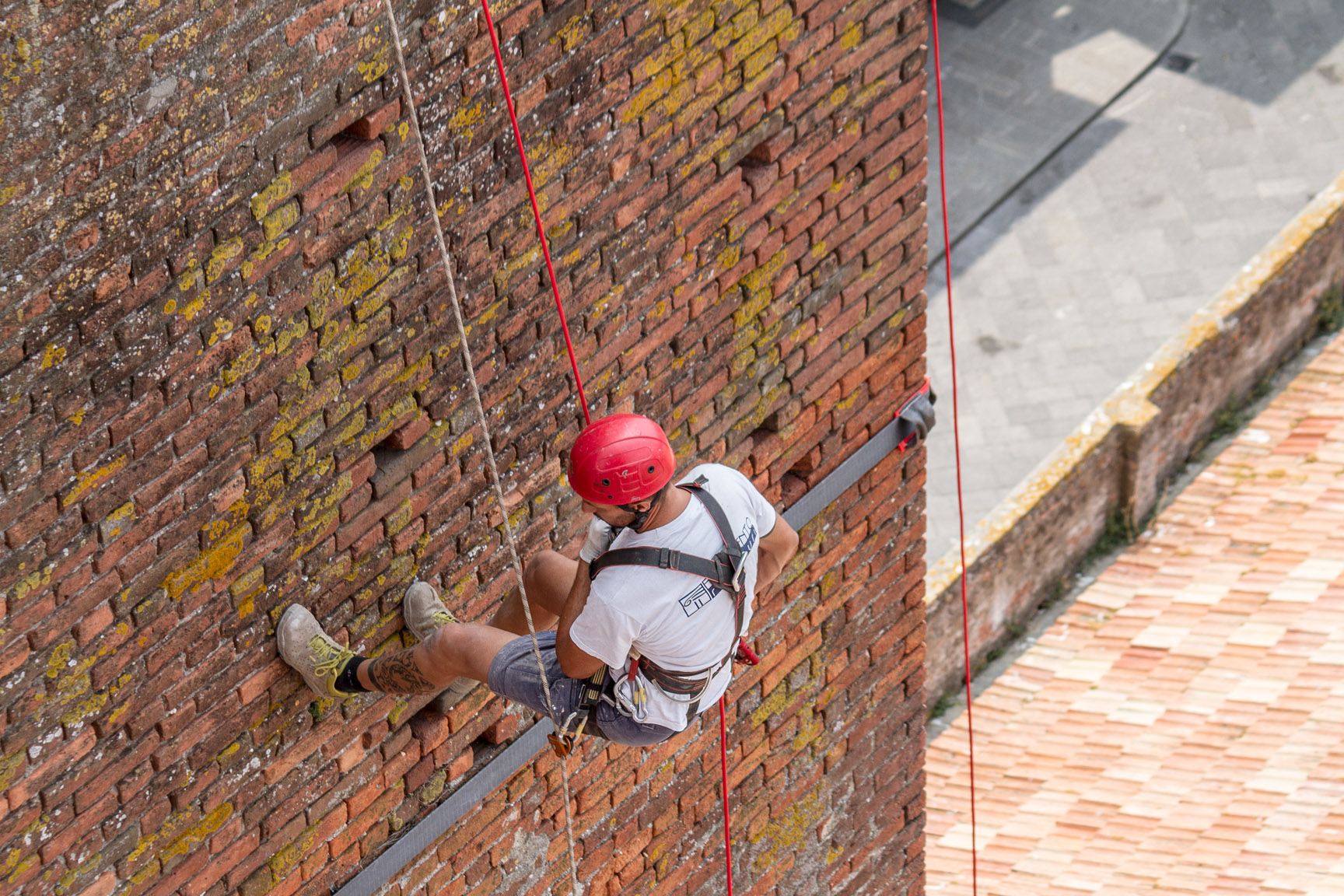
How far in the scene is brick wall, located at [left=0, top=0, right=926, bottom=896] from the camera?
411 cm

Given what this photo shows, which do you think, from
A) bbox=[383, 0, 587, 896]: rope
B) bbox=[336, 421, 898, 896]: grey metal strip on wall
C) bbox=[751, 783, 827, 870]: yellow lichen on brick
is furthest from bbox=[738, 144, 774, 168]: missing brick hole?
bbox=[751, 783, 827, 870]: yellow lichen on brick

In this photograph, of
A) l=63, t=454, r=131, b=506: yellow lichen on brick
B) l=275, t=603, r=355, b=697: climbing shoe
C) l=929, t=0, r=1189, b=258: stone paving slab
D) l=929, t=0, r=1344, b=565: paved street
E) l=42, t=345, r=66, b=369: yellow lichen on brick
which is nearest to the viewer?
l=42, t=345, r=66, b=369: yellow lichen on brick

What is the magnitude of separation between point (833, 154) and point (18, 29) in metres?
3.08

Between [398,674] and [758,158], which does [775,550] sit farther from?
[758,158]

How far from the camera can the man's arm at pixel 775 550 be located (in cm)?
535

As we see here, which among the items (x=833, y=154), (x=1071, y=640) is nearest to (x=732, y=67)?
(x=833, y=154)

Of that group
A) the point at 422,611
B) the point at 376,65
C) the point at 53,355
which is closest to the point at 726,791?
the point at 422,611

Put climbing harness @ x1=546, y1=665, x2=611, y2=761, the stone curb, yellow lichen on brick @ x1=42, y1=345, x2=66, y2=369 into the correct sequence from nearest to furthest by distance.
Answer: yellow lichen on brick @ x1=42, y1=345, x2=66, y2=369 → climbing harness @ x1=546, y1=665, x2=611, y2=761 → the stone curb

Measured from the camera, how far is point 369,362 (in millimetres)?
4855

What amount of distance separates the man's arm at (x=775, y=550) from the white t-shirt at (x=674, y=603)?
0.17m

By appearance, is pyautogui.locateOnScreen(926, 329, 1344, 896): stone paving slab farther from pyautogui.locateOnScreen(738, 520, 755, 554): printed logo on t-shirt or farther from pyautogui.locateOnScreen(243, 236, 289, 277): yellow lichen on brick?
pyautogui.locateOnScreen(243, 236, 289, 277): yellow lichen on brick

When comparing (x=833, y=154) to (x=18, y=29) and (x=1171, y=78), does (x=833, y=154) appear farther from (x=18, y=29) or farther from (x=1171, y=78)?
(x=1171, y=78)

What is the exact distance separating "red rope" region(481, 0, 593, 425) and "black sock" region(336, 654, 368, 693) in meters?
1.05

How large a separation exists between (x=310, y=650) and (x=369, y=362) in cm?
83
